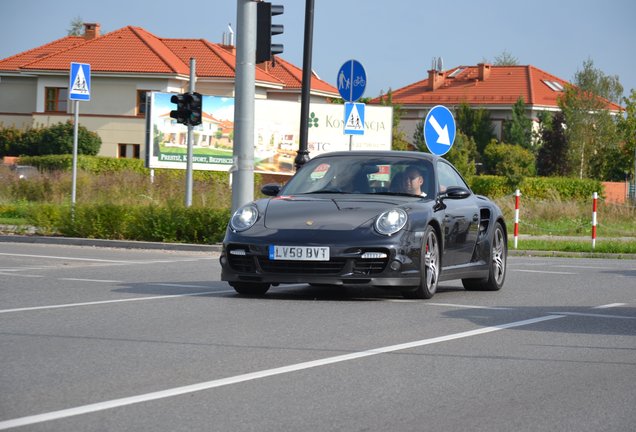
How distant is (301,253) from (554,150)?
88.3m

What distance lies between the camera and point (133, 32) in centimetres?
7850

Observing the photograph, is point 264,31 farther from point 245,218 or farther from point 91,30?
point 91,30

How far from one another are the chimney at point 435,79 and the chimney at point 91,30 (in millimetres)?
37970

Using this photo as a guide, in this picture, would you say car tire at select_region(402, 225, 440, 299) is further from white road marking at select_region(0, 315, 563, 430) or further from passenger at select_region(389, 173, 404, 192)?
white road marking at select_region(0, 315, 563, 430)

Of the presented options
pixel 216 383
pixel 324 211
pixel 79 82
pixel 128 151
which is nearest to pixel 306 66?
pixel 79 82

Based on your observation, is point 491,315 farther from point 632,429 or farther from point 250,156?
point 250,156

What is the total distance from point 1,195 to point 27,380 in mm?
29223

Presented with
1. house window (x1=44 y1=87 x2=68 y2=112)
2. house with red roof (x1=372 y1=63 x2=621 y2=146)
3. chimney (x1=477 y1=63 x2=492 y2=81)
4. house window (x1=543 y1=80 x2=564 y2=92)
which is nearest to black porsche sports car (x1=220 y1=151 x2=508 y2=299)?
house window (x1=44 y1=87 x2=68 y2=112)

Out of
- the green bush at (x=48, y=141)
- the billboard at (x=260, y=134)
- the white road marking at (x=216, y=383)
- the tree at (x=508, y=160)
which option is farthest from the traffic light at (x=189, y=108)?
the tree at (x=508, y=160)

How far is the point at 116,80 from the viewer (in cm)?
7331

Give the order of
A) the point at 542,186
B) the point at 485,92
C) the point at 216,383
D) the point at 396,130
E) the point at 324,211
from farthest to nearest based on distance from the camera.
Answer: the point at 485,92, the point at 396,130, the point at 542,186, the point at 324,211, the point at 216,383

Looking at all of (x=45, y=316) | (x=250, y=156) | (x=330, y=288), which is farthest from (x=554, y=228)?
(x=45, y=316)

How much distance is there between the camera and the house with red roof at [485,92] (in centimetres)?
10581

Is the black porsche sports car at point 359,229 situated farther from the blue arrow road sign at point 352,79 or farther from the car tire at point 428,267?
the blue arrow road sign at point 352,79
